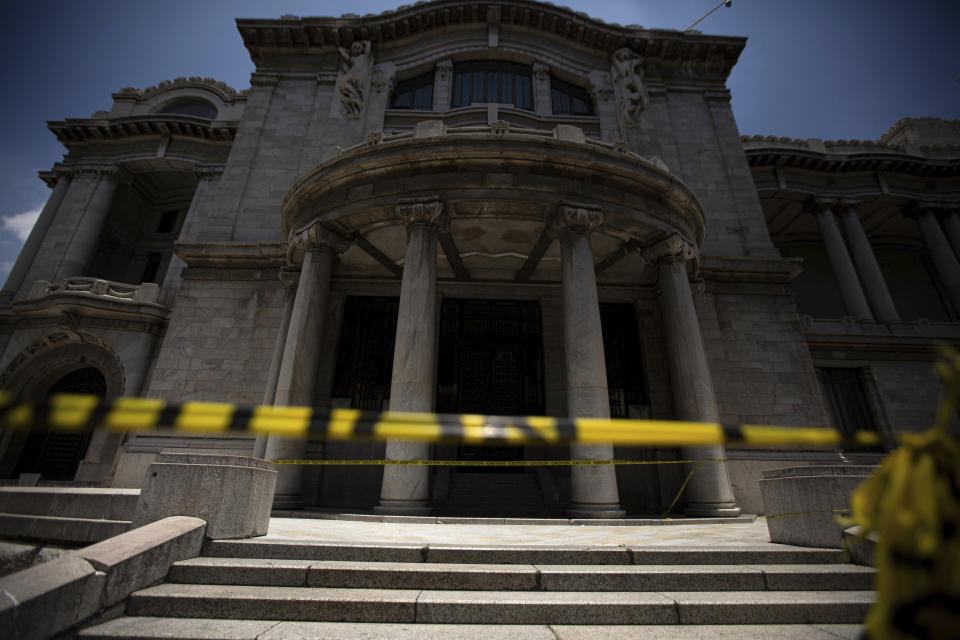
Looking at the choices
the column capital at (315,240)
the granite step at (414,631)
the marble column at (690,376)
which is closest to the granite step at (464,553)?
the granite step at (414,631)

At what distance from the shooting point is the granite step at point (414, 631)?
131 inches

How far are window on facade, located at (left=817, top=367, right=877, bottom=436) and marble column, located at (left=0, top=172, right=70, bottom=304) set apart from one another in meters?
35.5

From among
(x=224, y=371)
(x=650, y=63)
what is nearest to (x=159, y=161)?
(x=224, y=371)

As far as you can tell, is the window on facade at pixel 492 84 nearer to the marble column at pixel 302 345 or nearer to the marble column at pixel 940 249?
the marble column at pixel 302 345

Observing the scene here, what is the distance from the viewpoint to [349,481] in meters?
12.5

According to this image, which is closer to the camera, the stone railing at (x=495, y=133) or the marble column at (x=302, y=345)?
the marble column at (x=302, y=345)

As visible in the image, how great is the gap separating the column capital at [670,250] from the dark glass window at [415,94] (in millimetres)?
11829

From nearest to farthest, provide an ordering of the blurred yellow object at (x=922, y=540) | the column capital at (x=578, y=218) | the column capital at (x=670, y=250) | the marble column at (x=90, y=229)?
the blurred yellow object at (x=922, y=540), the column capital at (x=578, y=218), the column capital at (x=670, y=250), the marble column at (x=90, y=229)

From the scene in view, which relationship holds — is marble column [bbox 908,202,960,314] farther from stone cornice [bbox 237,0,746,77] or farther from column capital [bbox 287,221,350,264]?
column capital [bbox 287,221,350,264]

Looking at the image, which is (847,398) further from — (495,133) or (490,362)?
(495,133)

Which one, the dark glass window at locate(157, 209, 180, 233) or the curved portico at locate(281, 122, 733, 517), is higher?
the dark glass window at locate(157, 209, 180, 233)

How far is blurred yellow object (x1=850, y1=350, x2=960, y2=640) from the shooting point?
43.3 inches

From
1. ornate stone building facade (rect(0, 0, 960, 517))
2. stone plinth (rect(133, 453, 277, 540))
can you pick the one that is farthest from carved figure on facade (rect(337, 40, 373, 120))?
stone plinth (rect(133, 453, 277, 540))

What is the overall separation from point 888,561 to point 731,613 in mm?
3572
